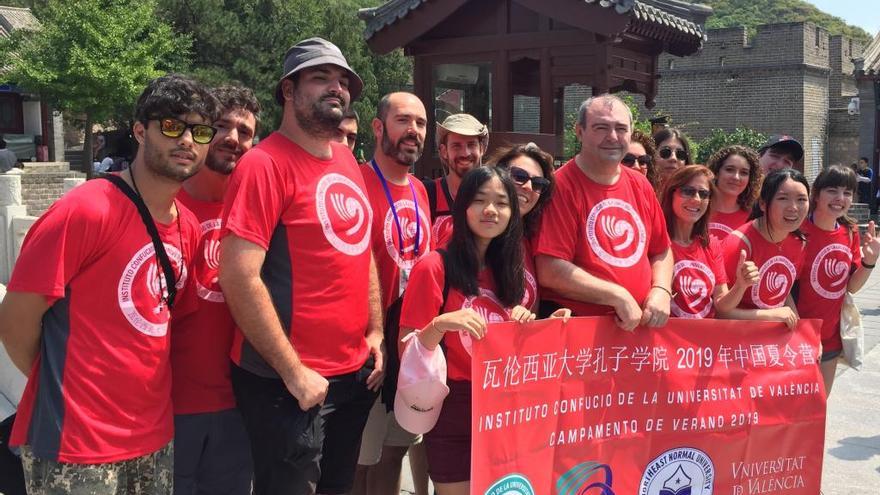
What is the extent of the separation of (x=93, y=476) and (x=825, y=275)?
3820 millimetres

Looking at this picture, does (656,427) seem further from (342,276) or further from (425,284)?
(342,276)

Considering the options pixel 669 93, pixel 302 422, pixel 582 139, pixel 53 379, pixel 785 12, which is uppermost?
pixel 785 12

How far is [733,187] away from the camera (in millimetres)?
4629

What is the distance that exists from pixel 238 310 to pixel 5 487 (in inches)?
55.4

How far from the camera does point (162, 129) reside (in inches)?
109

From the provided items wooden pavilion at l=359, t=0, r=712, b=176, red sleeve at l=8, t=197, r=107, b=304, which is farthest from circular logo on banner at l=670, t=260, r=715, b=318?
wooden pavilion at l=359, t=0, r=712, b=176

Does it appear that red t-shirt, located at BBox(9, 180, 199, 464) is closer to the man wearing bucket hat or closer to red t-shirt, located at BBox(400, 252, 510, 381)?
red t-shirt, located at BBox(400, 252, 510, 381)

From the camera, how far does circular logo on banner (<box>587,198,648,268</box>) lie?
137 inches

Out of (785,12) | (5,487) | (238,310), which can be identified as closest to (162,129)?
(238,310)

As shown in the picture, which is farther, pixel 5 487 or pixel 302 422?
pixel 5 487

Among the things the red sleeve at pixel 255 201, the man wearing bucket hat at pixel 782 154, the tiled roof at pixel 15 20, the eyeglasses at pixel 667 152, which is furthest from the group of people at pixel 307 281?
the tiled roof at pixel 15 20

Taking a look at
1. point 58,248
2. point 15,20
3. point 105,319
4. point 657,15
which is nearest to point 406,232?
point 105,319

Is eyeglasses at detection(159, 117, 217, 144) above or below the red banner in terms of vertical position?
above

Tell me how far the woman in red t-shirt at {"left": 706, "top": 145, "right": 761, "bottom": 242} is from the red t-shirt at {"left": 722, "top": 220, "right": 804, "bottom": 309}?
29 centimetres
